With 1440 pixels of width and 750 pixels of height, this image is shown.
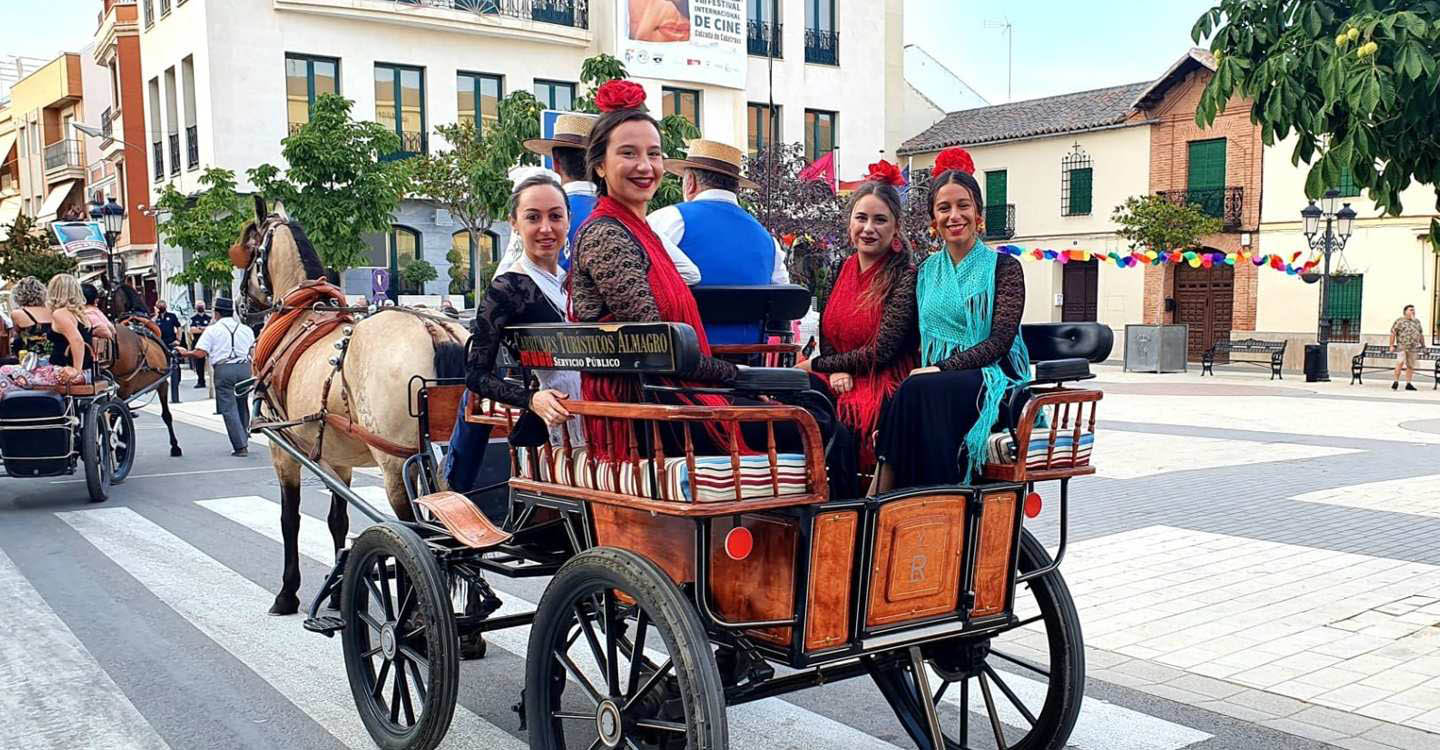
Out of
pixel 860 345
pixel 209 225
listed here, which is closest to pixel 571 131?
pixel 860 345

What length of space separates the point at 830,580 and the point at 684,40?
2930 centimetres

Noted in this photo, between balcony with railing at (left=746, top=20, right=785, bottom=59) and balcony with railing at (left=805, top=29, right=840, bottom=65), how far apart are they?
3.41ft

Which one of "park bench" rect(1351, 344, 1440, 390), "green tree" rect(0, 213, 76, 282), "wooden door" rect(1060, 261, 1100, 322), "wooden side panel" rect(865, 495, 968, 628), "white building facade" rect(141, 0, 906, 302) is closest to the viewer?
"wooden side panel" rect(865, 495, 968, 628)

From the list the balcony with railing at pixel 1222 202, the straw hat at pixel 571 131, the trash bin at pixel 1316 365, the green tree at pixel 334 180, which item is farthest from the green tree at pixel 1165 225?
the straw hat at pixel 571 131

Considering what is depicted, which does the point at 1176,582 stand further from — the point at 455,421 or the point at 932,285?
the point at 455,421

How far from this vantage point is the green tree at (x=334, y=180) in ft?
59.9

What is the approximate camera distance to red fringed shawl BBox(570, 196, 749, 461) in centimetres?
324

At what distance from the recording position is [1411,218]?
86.0ft

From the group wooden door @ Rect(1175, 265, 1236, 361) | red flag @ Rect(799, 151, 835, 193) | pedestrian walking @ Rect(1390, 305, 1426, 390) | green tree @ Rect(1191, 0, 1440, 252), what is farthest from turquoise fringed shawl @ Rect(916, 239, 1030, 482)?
wooden door @ Rect(1175, 265, 1236, 361)

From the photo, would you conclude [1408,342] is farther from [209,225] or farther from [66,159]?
[66,159]

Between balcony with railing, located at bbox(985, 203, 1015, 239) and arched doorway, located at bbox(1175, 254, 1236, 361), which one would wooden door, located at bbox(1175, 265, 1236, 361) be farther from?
balcony with railing, located at bbox(985, 203, 1015, 239)

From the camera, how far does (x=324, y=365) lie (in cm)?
580

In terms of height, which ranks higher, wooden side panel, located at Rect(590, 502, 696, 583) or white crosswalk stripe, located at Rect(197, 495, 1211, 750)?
wooden side panel, located at Rect(590, 502, 696, 583)

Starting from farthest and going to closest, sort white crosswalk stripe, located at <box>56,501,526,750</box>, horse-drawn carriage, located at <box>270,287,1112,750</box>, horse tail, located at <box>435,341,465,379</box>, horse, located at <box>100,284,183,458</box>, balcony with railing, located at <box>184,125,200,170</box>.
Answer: balcony with railing, located at <box>184,125,200,170</box> < horse, located at <box>100,284,183,458</box> < horse tail, located at <box>435,341,465,379</box> < white crosswalk stripe, located at <box>56,501,526,750</box> < horse-drawn carriage, located at <box>270,287,1112,750</box>
